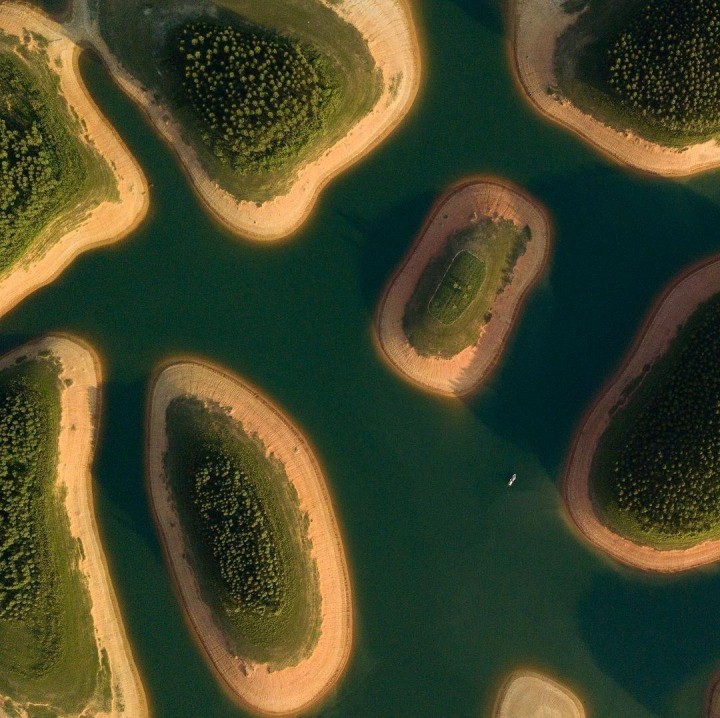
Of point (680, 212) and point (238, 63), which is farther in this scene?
point (680, 212)

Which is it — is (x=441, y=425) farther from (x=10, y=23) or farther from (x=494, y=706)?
(x=10, y=23)

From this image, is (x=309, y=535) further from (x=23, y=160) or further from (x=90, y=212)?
(x=23, y=160)

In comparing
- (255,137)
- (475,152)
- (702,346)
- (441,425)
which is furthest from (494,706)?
(255,137)

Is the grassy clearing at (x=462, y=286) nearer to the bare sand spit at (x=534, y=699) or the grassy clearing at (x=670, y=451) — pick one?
the grassy clearing at (x=670, y=451)

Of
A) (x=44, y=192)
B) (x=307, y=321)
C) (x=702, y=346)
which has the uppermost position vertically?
(x=44, y=192)

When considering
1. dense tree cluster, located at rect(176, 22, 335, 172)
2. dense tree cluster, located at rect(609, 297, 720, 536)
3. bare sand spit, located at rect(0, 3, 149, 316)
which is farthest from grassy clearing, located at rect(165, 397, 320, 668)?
dense tree cluster, located at rect(609, 297, 720, 536)

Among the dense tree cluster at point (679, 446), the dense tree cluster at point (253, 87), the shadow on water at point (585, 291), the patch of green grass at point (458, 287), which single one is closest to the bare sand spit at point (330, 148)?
the dense tree cluster at point (253, 87)

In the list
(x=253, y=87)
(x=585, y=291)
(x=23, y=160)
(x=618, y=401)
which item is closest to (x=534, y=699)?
(x=618, y=401)
